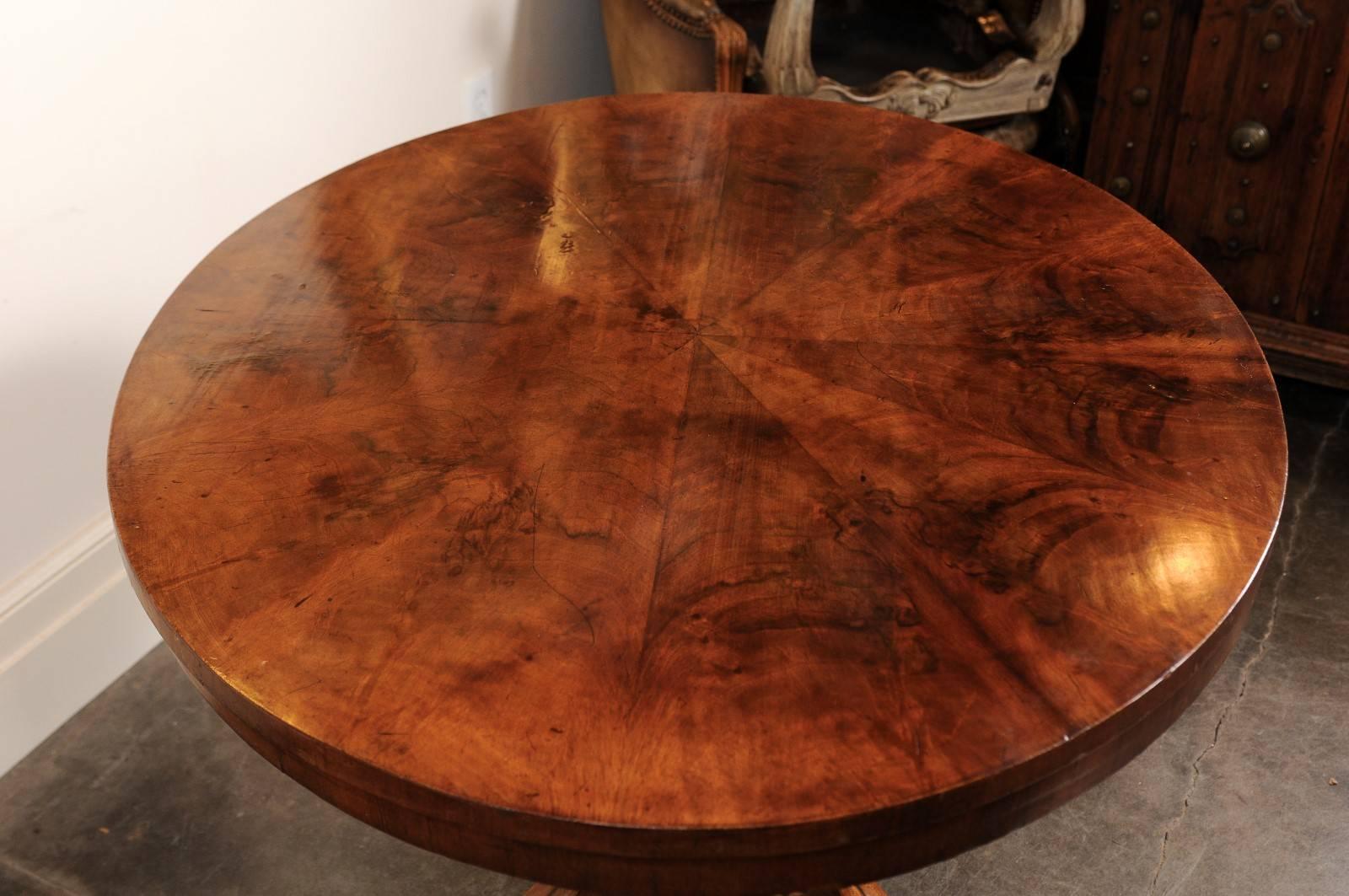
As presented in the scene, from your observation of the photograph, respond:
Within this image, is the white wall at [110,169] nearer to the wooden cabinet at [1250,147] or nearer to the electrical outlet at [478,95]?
the electrical outlet at [478,95]

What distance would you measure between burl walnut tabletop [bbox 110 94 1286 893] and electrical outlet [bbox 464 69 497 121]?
1000mm

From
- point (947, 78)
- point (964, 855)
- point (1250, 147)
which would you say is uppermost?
point (947, 78)

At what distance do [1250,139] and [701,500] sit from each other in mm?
1546

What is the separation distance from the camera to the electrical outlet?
7.85 feet

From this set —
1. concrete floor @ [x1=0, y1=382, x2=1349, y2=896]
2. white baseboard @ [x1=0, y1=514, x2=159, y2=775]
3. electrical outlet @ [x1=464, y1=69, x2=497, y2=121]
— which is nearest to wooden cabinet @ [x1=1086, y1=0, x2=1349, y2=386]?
concrete floor @ [x1=0, y1=382, x2=1349, y2=896]

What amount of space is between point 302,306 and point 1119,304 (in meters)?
0.80

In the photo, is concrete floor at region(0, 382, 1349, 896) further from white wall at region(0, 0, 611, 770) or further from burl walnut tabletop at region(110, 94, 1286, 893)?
burl walnut tabletop at region(110, 94, 1286, 893)

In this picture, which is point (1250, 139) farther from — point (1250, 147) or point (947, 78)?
point (947, 78)

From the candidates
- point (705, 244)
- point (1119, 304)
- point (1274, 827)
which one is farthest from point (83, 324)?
point (1274, 827)

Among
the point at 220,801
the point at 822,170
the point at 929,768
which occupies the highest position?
the point at 822,170

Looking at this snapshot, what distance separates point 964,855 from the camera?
1576 millimetres

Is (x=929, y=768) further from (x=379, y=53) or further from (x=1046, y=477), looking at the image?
(x=379, y=53)

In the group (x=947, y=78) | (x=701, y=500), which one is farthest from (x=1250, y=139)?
(x=701, y=500)

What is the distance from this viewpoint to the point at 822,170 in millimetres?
1438
